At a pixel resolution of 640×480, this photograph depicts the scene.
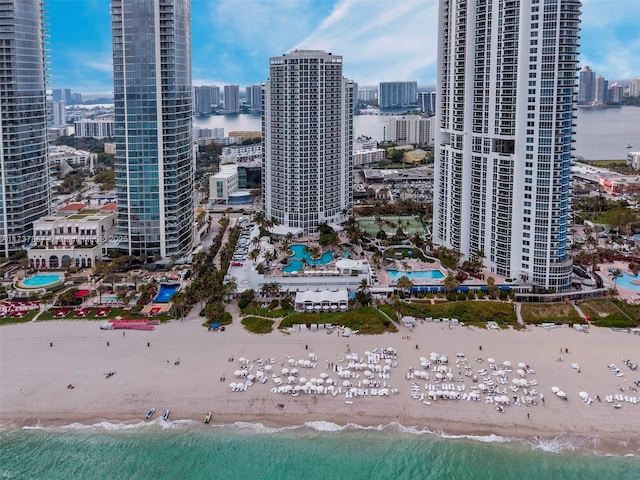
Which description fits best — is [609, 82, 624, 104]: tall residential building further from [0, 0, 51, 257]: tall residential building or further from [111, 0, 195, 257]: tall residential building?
[0, 0, 51, 257]: tall residential building

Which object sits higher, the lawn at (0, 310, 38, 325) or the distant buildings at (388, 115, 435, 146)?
the distant buildings at (388, 115, 435, 146)

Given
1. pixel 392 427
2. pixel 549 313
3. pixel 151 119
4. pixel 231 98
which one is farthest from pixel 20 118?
pixel 231 98

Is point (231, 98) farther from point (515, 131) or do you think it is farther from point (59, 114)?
point (515, 131)

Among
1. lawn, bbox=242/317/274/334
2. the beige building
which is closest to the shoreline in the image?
lawn, bbox=242/317/274/334

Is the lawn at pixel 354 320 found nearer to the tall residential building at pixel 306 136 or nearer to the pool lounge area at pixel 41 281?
the pool lounge area at pixel 41 281

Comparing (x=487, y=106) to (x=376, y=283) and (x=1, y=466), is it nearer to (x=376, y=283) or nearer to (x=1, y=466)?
(x=376, y=283)

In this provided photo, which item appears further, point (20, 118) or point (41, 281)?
point (20, 118)
